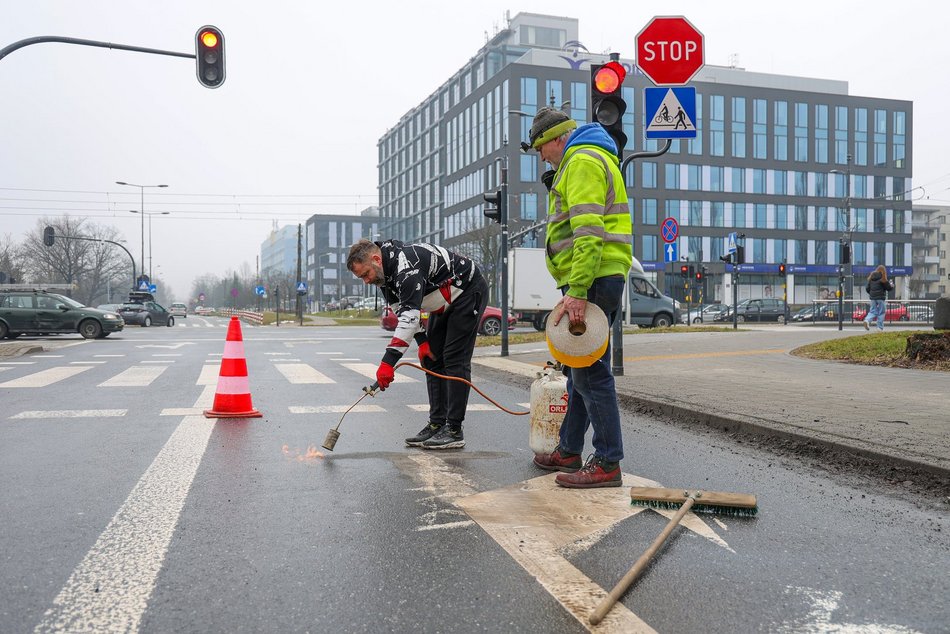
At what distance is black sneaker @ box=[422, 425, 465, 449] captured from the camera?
5.50 metres

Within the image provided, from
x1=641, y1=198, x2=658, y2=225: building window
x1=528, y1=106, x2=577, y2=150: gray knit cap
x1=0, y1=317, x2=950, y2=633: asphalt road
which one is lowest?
x1=0, y1=317, x2=950, y2=633: asphalt road

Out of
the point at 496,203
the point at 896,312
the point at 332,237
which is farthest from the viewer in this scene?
the point at 332,237

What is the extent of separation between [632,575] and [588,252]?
1880mm

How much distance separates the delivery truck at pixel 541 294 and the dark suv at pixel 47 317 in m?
13.4

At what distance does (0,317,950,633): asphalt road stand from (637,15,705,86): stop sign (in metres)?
4.65

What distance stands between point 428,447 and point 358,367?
24.8 ft

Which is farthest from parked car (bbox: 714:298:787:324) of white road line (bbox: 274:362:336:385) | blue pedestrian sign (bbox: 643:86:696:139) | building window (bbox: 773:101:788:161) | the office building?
the office building

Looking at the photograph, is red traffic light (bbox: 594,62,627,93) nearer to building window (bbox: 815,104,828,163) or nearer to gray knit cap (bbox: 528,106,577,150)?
gray knit cap (bbox: 528,106,577,150)

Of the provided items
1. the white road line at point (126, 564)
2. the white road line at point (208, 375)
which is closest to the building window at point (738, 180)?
the white road line at point (208, 375)

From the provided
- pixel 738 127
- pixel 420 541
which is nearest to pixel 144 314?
pixel 420 541

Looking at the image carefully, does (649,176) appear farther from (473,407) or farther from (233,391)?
(233,391)

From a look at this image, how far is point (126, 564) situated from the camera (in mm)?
2996

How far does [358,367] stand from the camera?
12.9 meters

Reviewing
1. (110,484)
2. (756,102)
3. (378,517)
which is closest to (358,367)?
(110,484)
